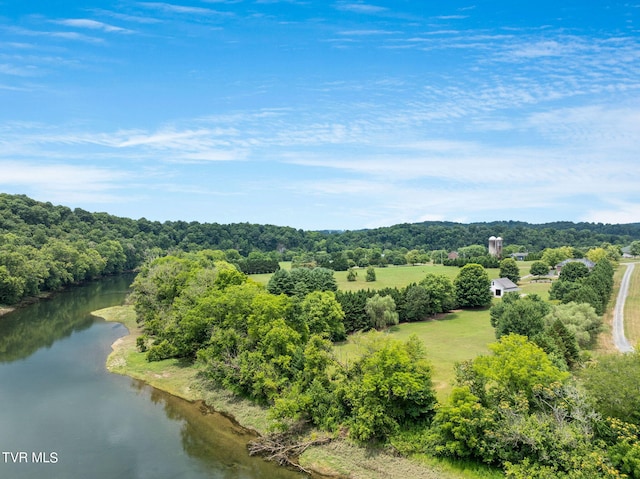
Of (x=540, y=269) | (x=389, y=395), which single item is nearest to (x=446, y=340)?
(x=389, y=395)

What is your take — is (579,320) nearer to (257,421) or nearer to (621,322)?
(621,322)

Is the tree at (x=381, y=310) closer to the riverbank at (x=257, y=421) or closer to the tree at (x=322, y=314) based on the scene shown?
the tree at (x=322, y=314)

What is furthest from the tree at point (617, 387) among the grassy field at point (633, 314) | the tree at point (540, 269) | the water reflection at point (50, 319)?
the tree at point (540, 269)

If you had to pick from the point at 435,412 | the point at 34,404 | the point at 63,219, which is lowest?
the point at 34,404

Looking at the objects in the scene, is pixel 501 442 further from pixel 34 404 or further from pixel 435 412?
pixel 34 404

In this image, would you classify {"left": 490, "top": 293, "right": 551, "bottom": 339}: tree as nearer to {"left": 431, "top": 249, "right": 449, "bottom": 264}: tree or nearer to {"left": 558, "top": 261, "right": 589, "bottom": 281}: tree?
{"left": 558, "top": 261, "right": 589, "bottom": 281}: tree

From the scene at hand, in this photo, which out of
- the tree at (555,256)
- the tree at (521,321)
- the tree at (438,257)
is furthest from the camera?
the tree at (438,257)

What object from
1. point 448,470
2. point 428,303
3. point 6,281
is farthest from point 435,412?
point 6,281
